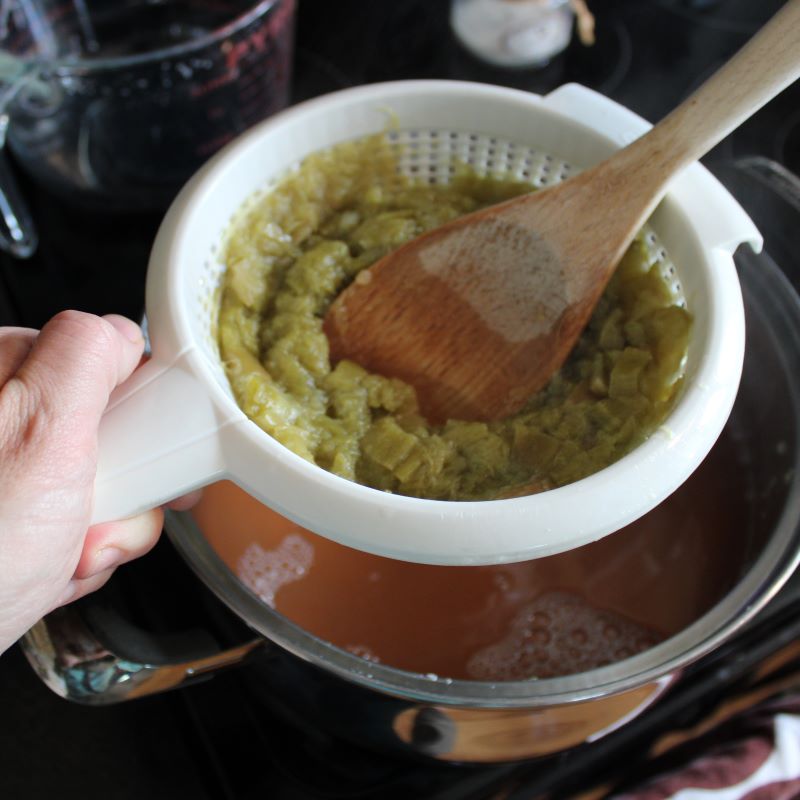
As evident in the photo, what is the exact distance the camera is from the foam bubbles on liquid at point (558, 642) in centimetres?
73

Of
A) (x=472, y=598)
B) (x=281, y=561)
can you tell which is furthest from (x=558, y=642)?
(x=281, y=561)

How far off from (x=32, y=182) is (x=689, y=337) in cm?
75

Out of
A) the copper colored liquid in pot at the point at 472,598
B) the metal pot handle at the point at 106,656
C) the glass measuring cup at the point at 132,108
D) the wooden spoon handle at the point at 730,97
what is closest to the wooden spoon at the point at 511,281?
the wooden spoon handle at the point at 730,97

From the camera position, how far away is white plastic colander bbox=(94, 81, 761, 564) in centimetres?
54

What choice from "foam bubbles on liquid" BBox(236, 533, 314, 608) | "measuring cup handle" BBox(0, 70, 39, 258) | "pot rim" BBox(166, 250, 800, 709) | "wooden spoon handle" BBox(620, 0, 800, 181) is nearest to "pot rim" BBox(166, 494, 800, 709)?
"pot rim" BBox(166, 250, 800, 709)

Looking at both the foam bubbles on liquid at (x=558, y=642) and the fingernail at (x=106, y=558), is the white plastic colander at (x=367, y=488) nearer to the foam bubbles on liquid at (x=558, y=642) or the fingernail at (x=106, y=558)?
the fingernail at (x=106, y=558)

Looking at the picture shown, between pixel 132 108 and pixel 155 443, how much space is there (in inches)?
23.1

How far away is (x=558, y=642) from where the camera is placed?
74cm

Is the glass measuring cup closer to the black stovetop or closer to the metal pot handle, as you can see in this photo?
the black stovetop

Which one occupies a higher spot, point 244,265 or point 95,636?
point 244,265

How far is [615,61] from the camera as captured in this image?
43.3 inches

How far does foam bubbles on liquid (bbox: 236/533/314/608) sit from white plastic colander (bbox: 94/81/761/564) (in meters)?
0.17

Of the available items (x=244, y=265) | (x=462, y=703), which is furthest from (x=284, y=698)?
(x=244, y=265)

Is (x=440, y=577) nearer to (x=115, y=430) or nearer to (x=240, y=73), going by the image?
(x=115, y=430)
